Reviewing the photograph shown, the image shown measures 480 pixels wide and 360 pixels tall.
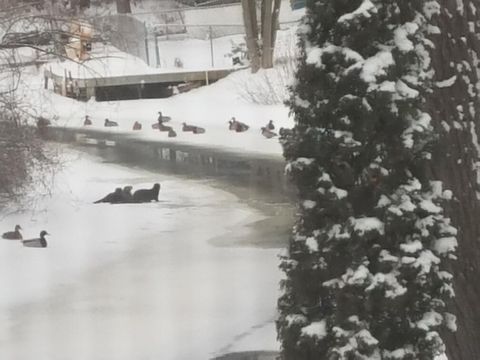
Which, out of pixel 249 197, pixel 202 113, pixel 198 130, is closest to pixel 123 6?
pixel 202 113

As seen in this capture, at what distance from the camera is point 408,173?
9.70 ft

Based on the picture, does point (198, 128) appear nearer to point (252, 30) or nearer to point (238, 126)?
point (238, 126)

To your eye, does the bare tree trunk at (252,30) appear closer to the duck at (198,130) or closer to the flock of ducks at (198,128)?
the flock of ducks at (198,128)

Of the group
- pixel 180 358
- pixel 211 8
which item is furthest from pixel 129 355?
pixel 211 8

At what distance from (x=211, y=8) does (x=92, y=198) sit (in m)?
28.3

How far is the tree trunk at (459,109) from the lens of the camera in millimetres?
3676

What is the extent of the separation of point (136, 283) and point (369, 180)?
4.94 m

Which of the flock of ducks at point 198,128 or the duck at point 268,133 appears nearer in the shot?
the duck at point 268,133

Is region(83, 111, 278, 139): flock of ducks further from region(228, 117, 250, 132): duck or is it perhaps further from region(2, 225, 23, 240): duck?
region(2, 225, 23, 240): duck

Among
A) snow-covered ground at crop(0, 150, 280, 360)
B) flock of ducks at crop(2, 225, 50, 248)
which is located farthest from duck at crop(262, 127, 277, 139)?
flock of ducks at crop(2, 225, 50, 248)

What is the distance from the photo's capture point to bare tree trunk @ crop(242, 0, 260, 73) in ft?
75.8

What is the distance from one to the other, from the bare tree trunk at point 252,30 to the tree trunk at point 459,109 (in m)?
19.6

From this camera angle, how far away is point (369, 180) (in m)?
2.90

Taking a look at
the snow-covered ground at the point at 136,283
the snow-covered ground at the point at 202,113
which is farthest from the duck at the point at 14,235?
the snow-covered ground at the point at 202,113
